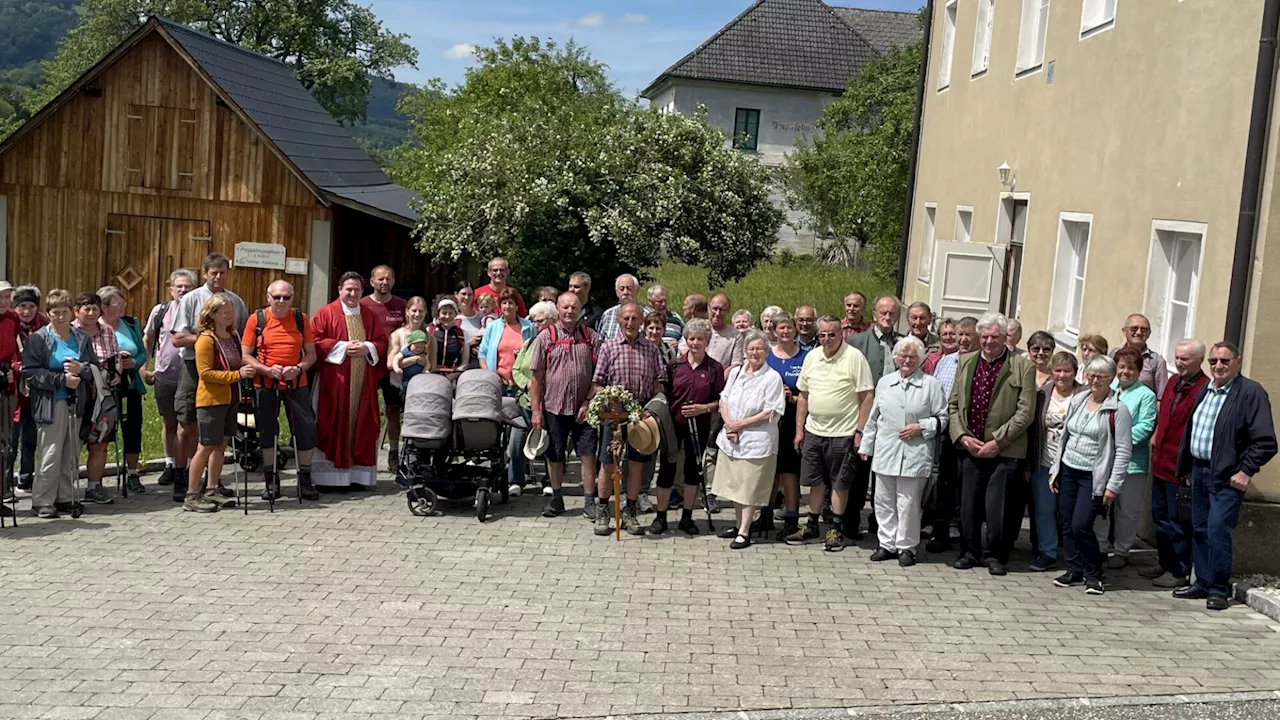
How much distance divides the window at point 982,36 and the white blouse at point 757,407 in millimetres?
9442

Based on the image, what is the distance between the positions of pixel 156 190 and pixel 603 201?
26.5 feet

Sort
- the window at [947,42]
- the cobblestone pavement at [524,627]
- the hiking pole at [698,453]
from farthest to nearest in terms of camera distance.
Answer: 1. the window at [947,42]
2. the hiking pole at [698,453]
3. the cobblestone pavement at [524,627]

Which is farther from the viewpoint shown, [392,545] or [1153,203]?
[1153,203]

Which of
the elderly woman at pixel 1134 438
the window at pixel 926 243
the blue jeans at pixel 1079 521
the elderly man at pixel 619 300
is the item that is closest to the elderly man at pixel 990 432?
the blue jeans at pixel 1079 521

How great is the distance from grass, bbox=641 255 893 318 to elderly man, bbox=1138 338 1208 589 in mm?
12616

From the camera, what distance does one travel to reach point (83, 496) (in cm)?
1176

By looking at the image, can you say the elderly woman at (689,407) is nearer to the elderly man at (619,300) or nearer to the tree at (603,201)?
the elderly man at (619,300)

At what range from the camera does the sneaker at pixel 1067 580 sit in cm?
1012

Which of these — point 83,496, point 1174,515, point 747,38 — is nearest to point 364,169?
point 83,496

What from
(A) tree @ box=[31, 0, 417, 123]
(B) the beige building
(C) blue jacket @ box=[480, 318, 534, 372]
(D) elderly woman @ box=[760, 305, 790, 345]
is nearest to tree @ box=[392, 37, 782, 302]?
(B) the beige building

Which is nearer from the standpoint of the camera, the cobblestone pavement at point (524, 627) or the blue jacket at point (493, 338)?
the cobblestone pavement at point (524, 627)

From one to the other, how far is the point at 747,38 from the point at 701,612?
187 ft

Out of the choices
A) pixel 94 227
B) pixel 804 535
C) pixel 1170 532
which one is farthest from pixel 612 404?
pixel 94 227

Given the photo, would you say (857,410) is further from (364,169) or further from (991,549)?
(364,169)
